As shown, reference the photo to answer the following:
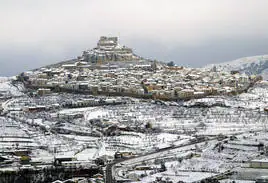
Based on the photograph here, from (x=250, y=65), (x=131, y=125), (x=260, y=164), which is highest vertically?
(x=260, y=164)

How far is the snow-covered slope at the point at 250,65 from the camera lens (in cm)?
11317

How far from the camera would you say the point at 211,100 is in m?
59.2

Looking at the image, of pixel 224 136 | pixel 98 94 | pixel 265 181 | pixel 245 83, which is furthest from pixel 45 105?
pixel 265 181

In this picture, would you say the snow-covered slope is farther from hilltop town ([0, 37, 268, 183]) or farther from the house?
the house

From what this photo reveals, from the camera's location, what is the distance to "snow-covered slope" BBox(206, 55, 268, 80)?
11317 cm

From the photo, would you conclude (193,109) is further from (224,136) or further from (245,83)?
(245,83)

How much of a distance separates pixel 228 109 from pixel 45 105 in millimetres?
13785

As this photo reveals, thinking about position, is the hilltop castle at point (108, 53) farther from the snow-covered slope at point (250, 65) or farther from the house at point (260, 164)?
the house at point (260, 164)

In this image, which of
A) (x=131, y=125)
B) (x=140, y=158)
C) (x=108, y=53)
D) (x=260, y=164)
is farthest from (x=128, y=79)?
(x=260, y=164)

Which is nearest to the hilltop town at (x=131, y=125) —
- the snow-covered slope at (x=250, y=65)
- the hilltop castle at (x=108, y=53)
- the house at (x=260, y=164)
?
the house at (x=260, y=164)

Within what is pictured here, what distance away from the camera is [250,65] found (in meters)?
121

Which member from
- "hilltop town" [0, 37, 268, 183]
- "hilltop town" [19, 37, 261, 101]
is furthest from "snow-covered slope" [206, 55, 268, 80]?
"hilltop town" [0, 37, 268, 183]

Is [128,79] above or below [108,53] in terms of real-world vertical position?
below

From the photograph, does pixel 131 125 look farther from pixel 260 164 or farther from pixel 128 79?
pixel 128 79
